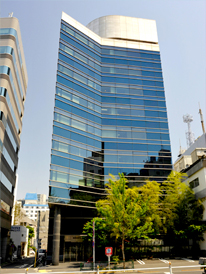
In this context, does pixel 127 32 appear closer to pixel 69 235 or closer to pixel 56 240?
pixel 69 235

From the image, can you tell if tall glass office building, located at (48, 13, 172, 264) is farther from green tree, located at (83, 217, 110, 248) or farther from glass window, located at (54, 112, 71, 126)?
green tree, located at (83, 217, 110, 248)

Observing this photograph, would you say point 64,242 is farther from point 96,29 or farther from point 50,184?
point 96,29

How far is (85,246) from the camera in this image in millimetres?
→ 41438

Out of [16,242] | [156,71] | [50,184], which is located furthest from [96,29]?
[16,242]

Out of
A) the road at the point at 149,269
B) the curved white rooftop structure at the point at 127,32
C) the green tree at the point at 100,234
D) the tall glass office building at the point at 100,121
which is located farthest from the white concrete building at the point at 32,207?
the road at the point at 149,269

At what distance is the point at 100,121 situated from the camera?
168ft

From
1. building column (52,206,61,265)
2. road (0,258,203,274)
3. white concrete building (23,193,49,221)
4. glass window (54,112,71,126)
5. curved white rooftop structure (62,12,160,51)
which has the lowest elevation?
road (0,258,203,274)

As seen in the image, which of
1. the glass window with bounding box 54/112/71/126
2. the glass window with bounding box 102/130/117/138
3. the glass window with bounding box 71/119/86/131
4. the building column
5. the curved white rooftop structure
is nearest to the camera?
the building column

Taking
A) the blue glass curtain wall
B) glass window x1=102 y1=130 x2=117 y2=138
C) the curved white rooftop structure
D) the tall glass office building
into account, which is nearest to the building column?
the tall glass office building

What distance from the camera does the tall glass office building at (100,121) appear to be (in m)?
41.5

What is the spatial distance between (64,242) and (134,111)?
29.2m

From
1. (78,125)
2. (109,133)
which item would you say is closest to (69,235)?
(78,125)

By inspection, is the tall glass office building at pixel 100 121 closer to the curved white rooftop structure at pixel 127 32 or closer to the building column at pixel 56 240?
the building column at pixel 56 240

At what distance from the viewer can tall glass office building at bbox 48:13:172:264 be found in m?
41.5
